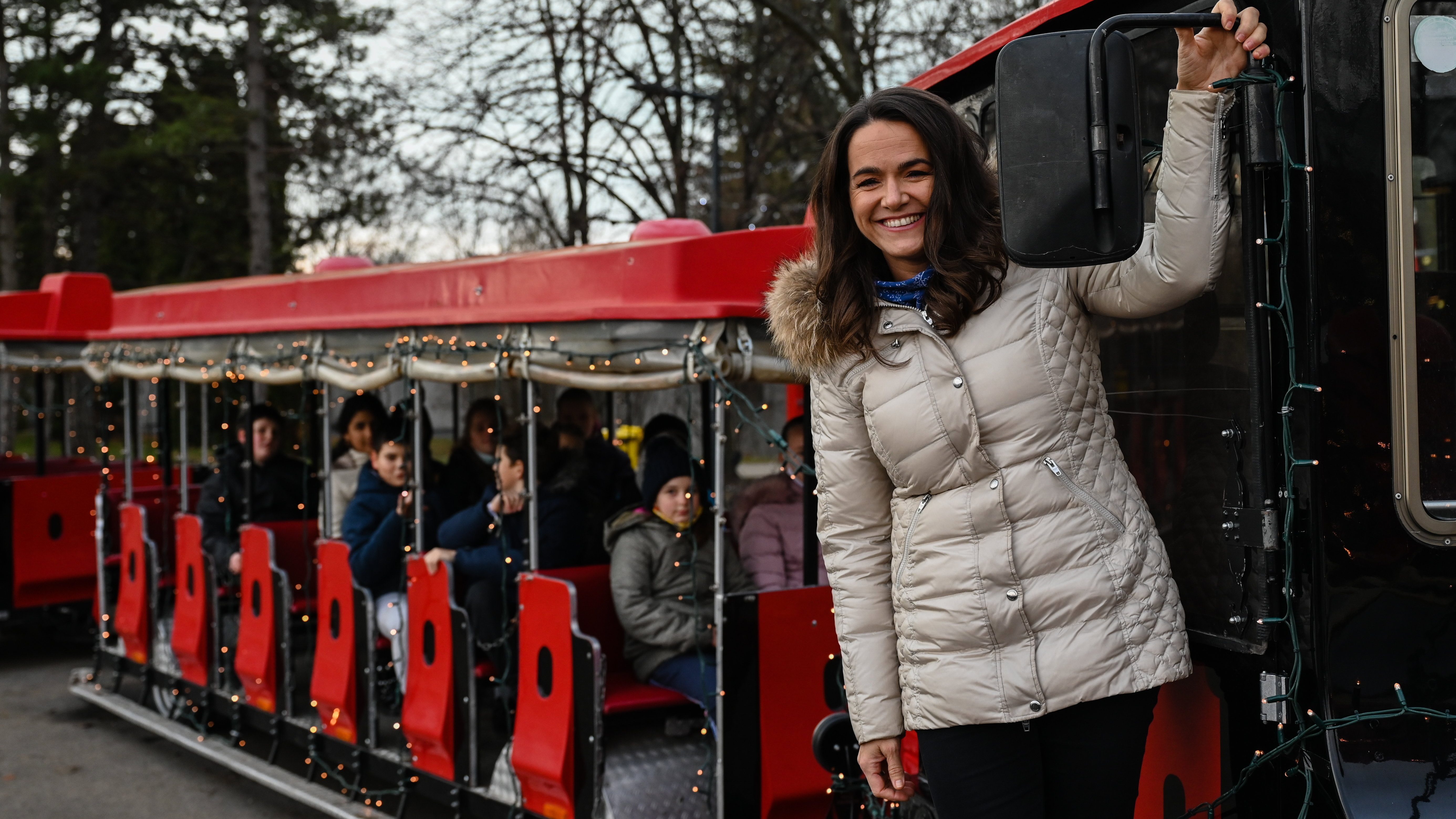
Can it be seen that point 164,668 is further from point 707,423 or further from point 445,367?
point 707,423

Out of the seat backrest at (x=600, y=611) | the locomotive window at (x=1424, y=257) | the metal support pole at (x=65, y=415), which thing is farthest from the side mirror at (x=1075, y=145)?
the metal support pole at (x=65, y=415)

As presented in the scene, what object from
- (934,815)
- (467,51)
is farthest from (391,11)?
(934,815)

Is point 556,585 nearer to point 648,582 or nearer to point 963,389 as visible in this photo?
point 648,582

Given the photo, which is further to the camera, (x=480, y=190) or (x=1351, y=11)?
(x=480, y=190)

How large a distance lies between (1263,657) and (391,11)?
57.2 feet

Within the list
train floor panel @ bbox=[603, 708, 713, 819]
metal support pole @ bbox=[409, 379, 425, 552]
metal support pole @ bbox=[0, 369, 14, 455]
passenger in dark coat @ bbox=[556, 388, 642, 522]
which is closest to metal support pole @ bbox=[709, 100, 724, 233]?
passenger in dark coat @ bbox=[556, 388, 642, 522]

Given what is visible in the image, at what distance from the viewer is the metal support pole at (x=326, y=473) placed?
21.5 feet

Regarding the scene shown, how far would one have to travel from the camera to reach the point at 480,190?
1612 cm

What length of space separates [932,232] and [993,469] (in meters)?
0.44

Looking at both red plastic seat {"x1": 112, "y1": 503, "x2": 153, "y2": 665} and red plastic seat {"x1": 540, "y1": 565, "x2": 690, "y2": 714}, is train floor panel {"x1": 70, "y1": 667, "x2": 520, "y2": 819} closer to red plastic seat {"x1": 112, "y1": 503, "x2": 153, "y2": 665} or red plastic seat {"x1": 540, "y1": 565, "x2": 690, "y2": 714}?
red plastic seat {"x1": 112, "y1": 503, "x2": 153, "y2": 665}

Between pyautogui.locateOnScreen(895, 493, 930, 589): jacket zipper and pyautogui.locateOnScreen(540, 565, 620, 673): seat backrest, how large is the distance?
3.51m

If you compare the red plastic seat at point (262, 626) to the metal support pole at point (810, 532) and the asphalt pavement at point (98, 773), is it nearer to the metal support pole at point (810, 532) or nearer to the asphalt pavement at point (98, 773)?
the asphalt pavement at point (98, 773)

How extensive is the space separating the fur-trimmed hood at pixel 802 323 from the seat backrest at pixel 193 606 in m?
5.55

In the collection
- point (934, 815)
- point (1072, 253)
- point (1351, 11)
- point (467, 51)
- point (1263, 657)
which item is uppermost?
point (467, 51)
